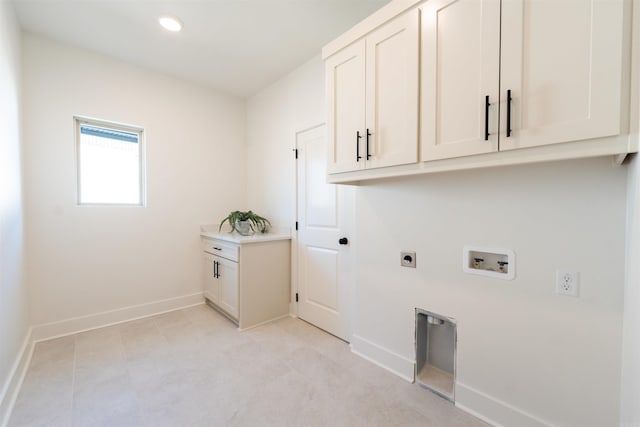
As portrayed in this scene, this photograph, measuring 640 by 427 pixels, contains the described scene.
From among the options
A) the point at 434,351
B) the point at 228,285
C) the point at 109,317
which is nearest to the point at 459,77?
the point at 434,351

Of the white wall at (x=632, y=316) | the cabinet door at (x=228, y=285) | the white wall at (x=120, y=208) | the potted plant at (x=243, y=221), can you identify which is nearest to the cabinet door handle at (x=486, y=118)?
the white wall at (x=632, y=316)

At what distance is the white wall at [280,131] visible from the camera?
2.74 metres

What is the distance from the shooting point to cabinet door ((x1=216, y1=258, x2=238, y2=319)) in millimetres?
2689

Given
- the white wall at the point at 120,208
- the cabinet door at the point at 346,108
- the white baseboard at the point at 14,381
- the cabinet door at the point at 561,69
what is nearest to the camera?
the cabinet door at the point at 561,69

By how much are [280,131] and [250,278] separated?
1708mm

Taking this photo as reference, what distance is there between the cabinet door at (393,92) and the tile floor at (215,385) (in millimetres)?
1478

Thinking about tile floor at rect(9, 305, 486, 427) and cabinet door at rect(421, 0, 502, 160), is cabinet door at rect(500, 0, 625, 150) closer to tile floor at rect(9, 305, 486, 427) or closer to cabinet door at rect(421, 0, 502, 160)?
cabinet door at rect(421, 0, 502, 160)

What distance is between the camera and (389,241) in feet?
6.49

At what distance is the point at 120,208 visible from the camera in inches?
112

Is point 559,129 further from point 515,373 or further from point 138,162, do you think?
point 138,162

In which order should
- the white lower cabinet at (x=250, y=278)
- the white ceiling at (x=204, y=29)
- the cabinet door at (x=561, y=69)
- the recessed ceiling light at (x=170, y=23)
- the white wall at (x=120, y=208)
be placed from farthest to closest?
the white lower cabinet at (x=250, y=278), the white wall at (x=120, y=208), the recessed ceiling light at (x=170, y=23), the white ceiling at (x=204, y=29), the cabinet door at (x=561, y=69)

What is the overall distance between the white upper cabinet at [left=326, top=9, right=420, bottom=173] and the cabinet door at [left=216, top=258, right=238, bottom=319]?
5.17 feet

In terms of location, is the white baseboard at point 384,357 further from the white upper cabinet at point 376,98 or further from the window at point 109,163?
the window at point 109,163

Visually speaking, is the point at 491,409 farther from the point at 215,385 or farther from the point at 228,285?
the point at 228,285
